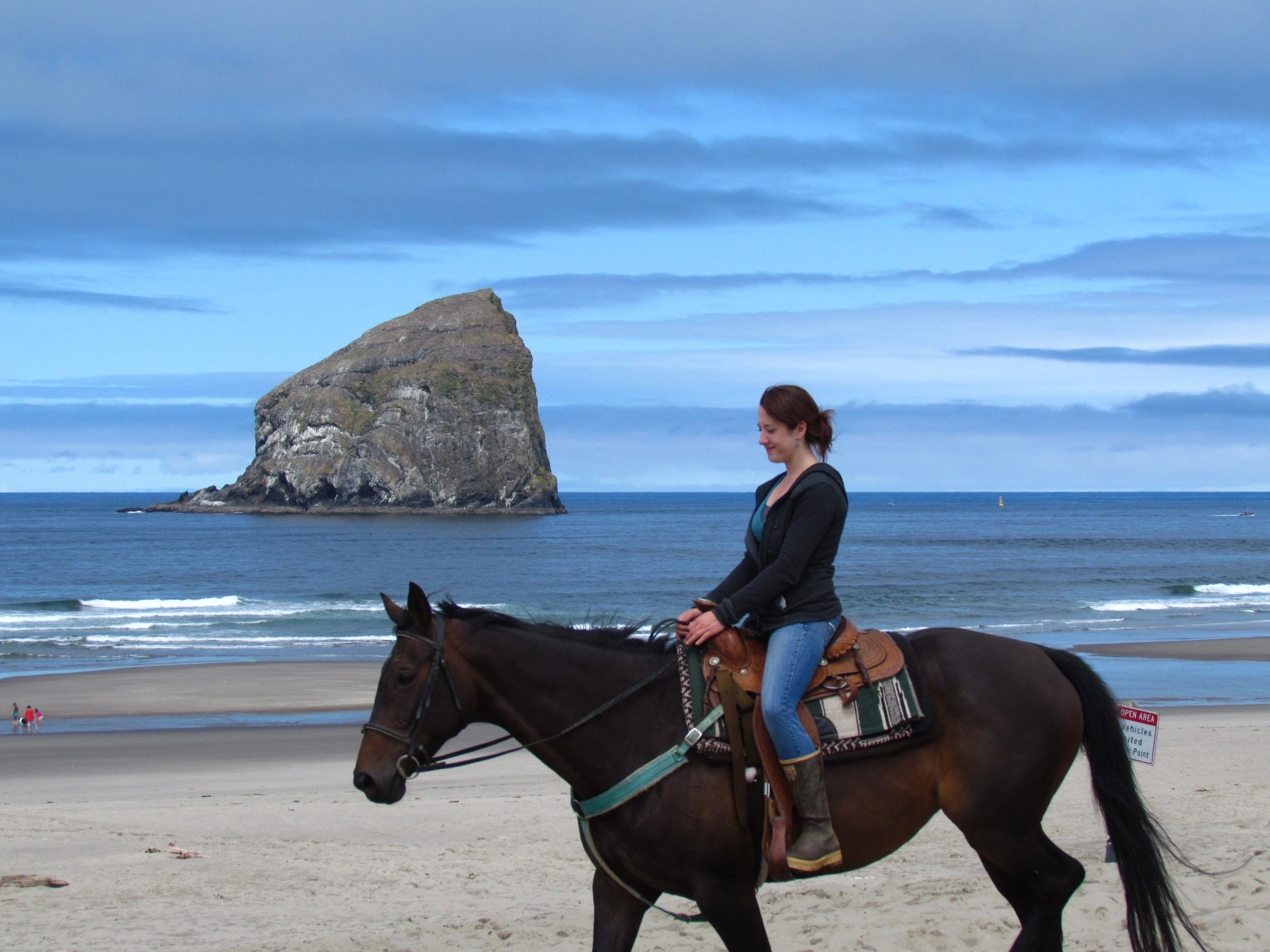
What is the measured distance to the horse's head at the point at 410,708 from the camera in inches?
163

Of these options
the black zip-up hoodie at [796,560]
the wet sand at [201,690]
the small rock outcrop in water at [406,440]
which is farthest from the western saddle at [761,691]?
the small rock outcrop in water at [406,440]

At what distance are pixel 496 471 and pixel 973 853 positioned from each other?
118935 mm

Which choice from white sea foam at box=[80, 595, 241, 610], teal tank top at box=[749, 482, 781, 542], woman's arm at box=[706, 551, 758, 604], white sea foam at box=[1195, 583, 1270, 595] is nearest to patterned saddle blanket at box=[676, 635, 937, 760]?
woman's arm at box=[706, 551, 758, 604]

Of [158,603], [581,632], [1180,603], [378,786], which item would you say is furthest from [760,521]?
[158,603]

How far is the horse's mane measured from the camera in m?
4.43

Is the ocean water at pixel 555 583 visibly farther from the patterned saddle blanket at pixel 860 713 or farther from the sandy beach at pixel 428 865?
the sandy beach at pixel 428 865

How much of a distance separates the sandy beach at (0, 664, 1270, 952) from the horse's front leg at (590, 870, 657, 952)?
1840mm

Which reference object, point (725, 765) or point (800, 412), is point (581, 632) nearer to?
point (725, 765)

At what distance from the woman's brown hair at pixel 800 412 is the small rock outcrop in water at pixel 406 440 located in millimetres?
117133

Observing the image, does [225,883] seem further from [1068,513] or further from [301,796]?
[1068,513]

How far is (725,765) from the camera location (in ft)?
14.1

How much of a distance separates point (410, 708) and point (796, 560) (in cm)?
150

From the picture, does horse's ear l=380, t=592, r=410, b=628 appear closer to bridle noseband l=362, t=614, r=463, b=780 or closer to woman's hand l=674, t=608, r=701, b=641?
bridle noseband l=362, t=614, r=463, b=780

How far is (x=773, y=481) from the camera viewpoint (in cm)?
477
